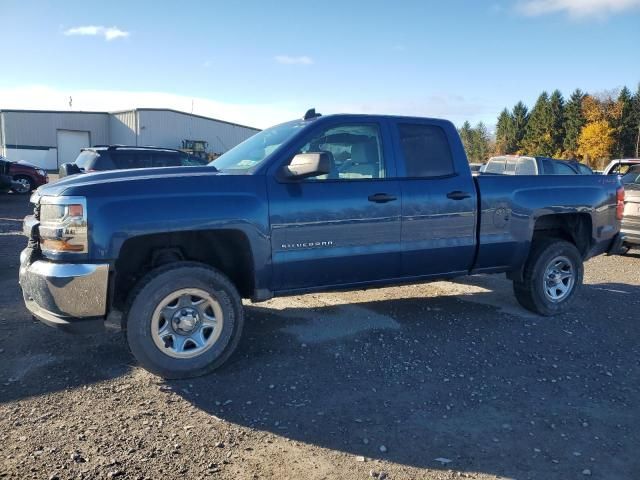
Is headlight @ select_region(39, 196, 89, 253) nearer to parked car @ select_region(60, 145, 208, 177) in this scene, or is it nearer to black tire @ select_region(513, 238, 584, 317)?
black tire @ select_region(513, 238, 584, 317)

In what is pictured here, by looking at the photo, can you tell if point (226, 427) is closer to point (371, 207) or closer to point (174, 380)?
point (174, 380)

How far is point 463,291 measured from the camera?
22.2 feet

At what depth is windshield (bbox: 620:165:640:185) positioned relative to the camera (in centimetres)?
976

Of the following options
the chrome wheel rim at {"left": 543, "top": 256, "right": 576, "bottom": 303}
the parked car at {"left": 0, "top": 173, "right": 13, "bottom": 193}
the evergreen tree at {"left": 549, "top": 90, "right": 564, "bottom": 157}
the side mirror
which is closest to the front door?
the side mirror

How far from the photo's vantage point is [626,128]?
6944cm

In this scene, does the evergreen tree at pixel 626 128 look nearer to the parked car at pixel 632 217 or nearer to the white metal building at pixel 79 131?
the white metal building at pixel 79 131

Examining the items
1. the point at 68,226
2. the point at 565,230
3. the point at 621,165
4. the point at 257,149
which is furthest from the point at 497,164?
the point at 68,226

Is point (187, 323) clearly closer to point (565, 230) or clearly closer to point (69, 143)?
point (565, 230)

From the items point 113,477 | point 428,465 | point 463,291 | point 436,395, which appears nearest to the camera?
point 113,477

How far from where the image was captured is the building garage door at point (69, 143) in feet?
143

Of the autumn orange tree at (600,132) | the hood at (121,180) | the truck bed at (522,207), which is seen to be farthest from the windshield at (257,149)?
the autumn orange tree at (600,132)

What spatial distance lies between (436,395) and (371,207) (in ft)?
5.36

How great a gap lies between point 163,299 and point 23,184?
17.5 m

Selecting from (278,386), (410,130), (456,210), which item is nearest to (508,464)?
(278,386)
